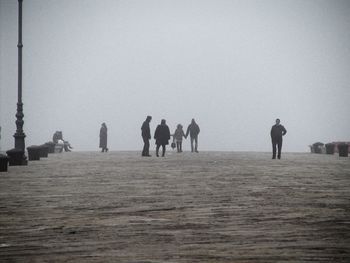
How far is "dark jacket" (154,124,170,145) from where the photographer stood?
81.8 ft

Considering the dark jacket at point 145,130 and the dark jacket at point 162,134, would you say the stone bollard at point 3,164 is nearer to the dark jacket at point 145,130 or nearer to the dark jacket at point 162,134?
the dark jacket at point 145,130

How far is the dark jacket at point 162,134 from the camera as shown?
2494 centimetres

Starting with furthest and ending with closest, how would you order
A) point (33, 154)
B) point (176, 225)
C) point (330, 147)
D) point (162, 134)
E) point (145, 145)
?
point (330, 147) → point (162, 134) → point (145, 145) → point (33, 154) → point (176, 225)

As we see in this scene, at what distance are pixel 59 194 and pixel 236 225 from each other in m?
3.92

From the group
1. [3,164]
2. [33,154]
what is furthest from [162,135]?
[3,164]

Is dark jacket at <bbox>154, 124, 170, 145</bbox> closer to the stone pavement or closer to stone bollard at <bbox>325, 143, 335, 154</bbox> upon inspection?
stone bollard at <bbox>325, 143, 335, 154</bbox>

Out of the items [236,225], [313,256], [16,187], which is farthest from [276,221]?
[16,187]

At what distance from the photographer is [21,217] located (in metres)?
5.29

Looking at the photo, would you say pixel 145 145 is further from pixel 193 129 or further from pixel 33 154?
pixel 193 129

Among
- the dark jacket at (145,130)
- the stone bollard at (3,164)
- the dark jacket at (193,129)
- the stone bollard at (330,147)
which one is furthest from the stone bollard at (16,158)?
the stone bollard at (330,147)

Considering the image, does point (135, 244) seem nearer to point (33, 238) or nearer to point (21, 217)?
point (33, 238)

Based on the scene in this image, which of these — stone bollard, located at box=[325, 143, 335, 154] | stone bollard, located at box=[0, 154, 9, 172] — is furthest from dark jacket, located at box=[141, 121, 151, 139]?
stone bollard, located at box=[325, 143, 335, 154]

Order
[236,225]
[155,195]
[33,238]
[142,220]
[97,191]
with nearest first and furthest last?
1. [33,238]
2. [236,225]
3. [142,220]
4. [155,195]
5. [97,191]

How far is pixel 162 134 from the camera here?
2506 centimetres
